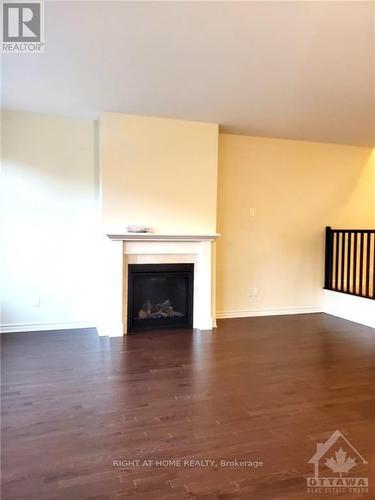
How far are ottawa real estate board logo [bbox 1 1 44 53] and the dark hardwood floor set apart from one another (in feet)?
8.51

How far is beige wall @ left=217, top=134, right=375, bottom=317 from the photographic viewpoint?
5.29 meters

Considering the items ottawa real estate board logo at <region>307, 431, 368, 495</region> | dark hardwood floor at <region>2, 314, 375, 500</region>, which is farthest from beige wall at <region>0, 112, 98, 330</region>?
ottawa real estate board logo at <region>307, 431, 368, 495</region>

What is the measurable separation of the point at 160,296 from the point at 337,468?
3088 mm

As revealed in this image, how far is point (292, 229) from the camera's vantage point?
5645 mm

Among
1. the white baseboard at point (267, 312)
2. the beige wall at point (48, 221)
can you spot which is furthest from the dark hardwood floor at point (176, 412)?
the white baseboard at point (267, 312)

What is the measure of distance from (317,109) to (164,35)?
2192mm

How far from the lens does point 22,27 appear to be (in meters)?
2.53

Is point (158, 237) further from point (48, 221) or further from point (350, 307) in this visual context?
point (350, 307)

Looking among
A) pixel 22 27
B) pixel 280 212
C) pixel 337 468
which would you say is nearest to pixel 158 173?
pixel 280 212

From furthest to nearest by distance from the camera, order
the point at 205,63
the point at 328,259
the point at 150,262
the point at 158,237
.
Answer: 1. the point at 328,259
2. the point at 150,262
3. the point at 158,237
4. the point at 205,63

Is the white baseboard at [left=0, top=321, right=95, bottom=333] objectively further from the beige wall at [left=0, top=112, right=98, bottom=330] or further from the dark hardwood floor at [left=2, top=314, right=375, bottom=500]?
the dark hardwood floor at [left=2, top=314, right=375, bottom=500]

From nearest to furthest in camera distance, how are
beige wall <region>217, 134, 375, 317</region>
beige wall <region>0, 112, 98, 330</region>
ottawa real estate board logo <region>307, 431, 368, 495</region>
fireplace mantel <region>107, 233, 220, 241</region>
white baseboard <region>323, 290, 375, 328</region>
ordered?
ottawa real estate board logo <region>307, 431, 368, 495</region> → fireplace mantel <region>107, 233, 220, 241</region> → beige wall <region>0, 112, 98, 330</region> → white baseboard <region>323, 290, 375, 328</region> → beige wall <region>217, 134, 375, 317</region>

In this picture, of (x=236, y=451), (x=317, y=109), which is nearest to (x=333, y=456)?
(x=236, y=451)

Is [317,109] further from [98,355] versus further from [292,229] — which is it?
[98,355]
